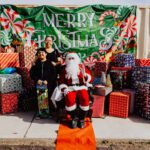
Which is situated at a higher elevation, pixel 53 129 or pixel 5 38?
pixel 5 38

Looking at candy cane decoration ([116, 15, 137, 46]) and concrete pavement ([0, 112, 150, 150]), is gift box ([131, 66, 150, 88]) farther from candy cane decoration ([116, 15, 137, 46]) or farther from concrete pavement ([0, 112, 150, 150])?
candy cane decoration ([116, 15, 137, 46])

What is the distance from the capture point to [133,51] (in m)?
7.05

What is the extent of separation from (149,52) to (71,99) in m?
3.53

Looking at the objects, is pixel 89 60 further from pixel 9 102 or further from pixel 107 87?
pixel 9 102

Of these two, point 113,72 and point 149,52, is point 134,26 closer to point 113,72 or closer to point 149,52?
point 149,52

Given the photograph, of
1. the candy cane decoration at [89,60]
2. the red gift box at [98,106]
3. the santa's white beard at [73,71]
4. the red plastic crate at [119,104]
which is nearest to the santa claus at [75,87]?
the santa's white beard at [73,71]

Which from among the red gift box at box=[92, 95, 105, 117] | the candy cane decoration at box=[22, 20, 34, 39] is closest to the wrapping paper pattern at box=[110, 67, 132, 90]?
the red gift box at box=[92, 95, 105, 117]

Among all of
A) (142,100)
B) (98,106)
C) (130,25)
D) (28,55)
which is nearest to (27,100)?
(28,55)

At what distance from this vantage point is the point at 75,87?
15.4 feet

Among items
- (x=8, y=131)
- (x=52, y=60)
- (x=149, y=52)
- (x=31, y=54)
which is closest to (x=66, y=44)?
(x=31, y=54)

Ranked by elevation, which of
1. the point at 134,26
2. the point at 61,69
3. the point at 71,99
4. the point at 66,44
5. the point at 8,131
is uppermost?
the point at 134,26

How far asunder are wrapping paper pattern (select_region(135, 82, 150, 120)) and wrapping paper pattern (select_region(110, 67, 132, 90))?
0.46 meters

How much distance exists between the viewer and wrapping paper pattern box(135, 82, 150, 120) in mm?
4867

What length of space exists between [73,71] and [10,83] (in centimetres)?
160
